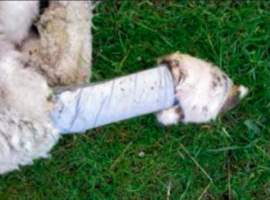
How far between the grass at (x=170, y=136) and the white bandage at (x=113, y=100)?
193 millimetres

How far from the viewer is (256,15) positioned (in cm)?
241

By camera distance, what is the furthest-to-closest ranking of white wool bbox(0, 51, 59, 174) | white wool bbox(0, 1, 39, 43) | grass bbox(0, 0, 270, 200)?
grass bbox(0, 0, 270, 200)
white wool bbox(0, 1, 39, 43)
white wool bbox(0, 51, 59, 174)

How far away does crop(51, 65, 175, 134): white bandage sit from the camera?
2.02 metres

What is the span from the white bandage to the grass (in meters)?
0.19

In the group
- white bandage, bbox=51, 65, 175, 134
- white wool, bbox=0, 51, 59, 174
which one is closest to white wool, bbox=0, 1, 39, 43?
white wool, bbox=0, 51, 59, 174

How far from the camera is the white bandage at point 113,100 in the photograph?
202cm

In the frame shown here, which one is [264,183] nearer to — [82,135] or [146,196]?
[146,196]

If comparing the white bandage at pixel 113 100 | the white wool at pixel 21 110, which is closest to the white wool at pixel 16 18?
the white wool at pixel 21 110

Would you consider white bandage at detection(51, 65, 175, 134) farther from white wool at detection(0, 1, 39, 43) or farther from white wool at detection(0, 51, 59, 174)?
white wool at detection(0, 1, 39, 43)

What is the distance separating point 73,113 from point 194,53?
57 cm

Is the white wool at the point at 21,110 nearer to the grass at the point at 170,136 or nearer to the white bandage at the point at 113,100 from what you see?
the white bandage at the point at 113,100

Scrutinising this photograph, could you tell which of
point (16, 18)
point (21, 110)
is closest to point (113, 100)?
point (21, 110)

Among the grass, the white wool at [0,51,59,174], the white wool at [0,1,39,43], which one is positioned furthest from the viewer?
the grass

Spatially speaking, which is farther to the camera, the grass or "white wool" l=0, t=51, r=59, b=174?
the grass
